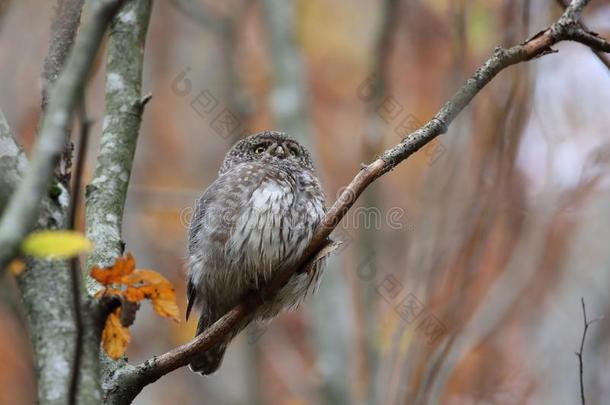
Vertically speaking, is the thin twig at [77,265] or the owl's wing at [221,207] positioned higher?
the owl's wing at [221,207]

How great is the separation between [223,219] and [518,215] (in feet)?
11.3

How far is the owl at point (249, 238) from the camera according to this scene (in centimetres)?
467

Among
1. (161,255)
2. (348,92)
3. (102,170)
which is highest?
(348,92)

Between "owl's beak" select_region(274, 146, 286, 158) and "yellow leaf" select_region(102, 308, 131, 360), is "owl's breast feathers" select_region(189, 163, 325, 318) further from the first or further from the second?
"yellow leaf" select_region(102, 308, 131, 360)

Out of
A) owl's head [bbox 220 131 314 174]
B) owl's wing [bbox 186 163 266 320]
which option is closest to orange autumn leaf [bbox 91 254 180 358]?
owl's wing [bbox 186 163 266 320]

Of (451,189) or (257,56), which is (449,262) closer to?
(451,189)

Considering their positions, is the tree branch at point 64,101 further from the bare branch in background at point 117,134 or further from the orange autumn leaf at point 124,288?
the bare branch in background at point 117,134

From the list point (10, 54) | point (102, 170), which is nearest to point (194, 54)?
point (10, 54)

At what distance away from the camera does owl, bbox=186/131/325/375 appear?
467cm

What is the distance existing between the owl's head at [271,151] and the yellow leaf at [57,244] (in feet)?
11.8

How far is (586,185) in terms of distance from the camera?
681 centimetres

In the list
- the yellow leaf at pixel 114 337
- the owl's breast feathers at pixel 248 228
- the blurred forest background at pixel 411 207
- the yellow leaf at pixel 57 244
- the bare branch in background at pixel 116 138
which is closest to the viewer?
the yellow leaf at pixel 57 244

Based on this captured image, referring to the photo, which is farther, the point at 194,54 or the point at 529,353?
the point at 194,54

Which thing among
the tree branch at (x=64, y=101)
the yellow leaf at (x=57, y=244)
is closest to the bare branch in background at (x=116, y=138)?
the yellow leaf at (x=57, y=244)
